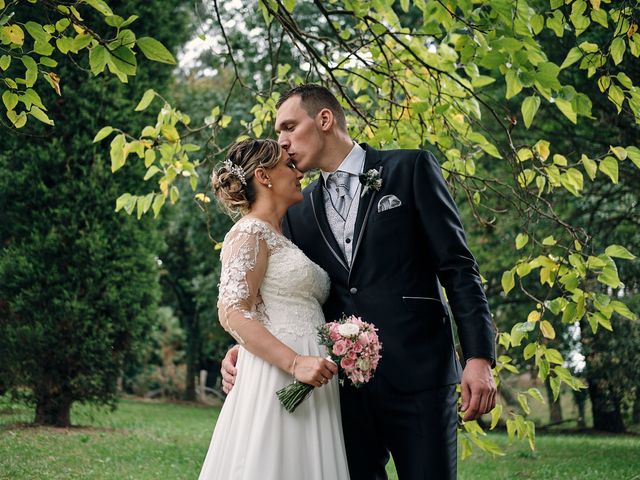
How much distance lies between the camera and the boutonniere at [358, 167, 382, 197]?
A: 314 cm

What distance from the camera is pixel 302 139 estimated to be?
3.39m

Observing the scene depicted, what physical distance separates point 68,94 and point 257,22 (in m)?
6.33

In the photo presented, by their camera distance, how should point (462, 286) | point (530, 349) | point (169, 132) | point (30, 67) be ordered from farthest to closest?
point (169, 132) → point (530, 349) → point (30, 67) → point (462, 286)

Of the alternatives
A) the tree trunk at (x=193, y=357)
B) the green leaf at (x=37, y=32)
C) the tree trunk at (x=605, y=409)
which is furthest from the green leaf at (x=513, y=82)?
the tree trunk at (x=193, y=357)

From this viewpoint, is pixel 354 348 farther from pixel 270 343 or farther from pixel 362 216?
pixel 362 216

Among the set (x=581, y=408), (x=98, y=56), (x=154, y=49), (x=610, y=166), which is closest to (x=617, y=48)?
(x=610, y=166)

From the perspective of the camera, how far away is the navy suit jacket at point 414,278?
288 centimetres

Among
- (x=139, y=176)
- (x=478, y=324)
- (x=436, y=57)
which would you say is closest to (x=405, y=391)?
(x=478, y=324)

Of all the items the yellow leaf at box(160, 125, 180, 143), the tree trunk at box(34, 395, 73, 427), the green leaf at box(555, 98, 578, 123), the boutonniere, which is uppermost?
the yellow leaf at box(160, 125, 180, 143)

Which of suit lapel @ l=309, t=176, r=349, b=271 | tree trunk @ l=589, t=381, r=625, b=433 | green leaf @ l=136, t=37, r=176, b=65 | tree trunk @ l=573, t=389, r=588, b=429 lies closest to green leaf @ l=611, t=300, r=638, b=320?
suit lapel @ l=309, t=176, r=349, b=271

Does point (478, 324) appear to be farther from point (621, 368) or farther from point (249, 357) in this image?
point (621, 368)

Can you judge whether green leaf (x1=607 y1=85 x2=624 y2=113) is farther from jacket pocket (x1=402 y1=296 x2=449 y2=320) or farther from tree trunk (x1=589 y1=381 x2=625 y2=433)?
tree trunk (x1=589 y1=381 x2=625 y2=433)

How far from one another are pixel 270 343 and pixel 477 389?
787 mm

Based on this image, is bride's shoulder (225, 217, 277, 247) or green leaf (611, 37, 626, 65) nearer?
bride's shoulder (225, 217, 277, 247)
